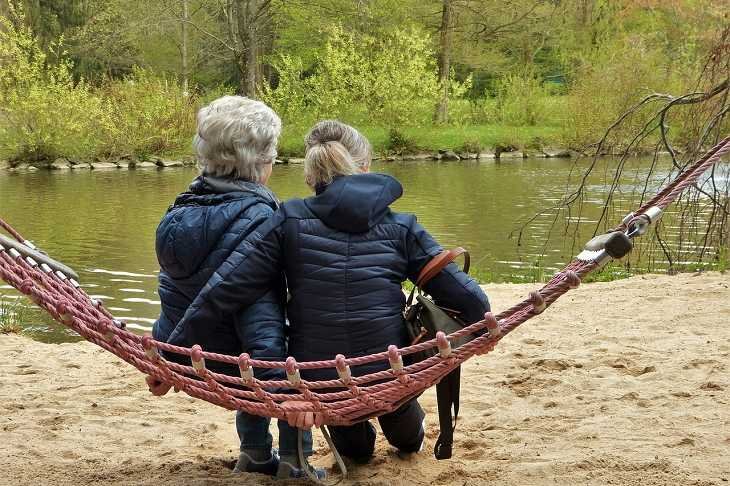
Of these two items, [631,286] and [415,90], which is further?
[415,90]

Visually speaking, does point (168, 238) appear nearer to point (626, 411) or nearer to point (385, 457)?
point (385, 457)

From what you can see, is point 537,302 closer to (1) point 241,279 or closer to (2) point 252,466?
(1) point 241,279

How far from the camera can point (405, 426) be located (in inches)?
117

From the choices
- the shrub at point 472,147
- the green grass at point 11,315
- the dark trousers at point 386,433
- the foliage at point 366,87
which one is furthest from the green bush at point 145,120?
the dark trousers at point 386,433

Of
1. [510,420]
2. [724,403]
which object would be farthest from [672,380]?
[510,420]

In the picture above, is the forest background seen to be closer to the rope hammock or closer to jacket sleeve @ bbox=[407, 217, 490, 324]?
jacket sleeve @ bbox=[407, 217, 490, 324]

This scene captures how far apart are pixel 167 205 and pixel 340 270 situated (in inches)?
458

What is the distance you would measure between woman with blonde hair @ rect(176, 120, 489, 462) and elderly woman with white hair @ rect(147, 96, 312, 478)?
0.06 m

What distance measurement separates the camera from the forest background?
70.8 feet

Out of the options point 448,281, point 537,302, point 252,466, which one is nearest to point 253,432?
point 252,466

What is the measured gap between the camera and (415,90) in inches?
972

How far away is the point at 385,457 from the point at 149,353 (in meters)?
1.01

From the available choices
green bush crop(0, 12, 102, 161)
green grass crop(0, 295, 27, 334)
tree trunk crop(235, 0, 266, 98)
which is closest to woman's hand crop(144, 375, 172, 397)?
green grass crop(0, 295, 27, 334)

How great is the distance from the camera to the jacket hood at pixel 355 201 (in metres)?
2.53
